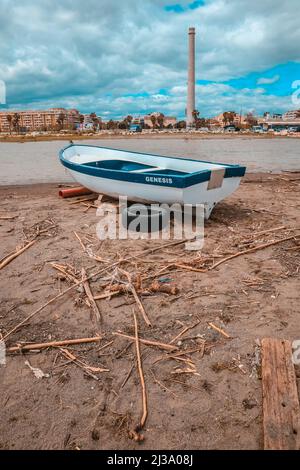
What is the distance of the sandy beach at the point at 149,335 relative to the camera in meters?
3.21

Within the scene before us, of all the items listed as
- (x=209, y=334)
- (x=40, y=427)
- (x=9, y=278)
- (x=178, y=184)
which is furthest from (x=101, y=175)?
(x=40, y=427)

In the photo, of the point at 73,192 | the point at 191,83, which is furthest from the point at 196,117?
the point at 73,192

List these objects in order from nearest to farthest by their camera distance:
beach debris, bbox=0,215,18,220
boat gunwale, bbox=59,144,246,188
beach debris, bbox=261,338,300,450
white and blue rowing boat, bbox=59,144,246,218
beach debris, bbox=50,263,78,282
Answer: beach debris, bbox=261,338,300,450 → beach debris, bbox=50,263,78,282 → boat gunwale, bbox=59,144,246,188 → white and blue rowing boat, bbox=59,144,246,218 → beach debris, bbox=0,215,18,220

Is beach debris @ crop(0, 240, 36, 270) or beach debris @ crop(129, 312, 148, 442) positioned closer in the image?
beach debris @ crop(129, 312, 148, 442)

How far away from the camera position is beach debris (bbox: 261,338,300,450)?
299 centimetres

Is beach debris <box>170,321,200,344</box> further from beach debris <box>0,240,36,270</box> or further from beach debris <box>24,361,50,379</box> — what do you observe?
beach debris <box>0,240,36,270</box>

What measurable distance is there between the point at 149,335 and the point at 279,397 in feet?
A: 5.54

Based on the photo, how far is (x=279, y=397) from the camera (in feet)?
11.0

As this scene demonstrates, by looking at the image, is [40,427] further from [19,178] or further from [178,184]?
[19,178]

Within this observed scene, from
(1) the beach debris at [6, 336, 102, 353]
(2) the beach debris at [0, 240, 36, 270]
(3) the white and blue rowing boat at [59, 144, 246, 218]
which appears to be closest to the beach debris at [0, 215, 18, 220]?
(3) the white and blue rowing boat at [59, 144, 246, 218]

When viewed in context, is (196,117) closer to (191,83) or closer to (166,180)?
(191,83)

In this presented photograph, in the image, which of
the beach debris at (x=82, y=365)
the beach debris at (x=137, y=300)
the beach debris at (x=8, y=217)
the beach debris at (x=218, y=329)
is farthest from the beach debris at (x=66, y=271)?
the beach debris at (x=8, y=217)

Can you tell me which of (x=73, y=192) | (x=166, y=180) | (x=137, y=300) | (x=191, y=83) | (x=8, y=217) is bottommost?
(x=137, y=300)

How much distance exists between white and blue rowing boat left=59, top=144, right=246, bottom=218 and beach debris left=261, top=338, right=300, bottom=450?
15.8ft
